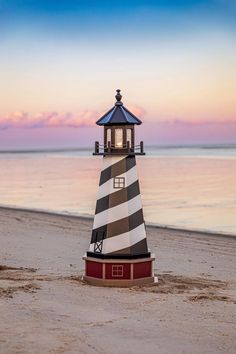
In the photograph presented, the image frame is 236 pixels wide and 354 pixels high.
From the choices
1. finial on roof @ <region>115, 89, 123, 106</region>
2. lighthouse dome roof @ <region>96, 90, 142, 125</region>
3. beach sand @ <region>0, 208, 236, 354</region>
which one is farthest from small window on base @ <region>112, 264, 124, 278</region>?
finial on roof @ <region>115, 89, 123, 106</region>

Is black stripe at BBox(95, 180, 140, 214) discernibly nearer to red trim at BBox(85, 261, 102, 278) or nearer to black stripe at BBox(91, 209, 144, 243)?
black stripe at BBox(91, 209, 144, 243)

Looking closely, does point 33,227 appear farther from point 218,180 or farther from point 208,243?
point 218,180

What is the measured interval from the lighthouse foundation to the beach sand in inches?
11.3

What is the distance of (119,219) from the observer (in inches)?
395

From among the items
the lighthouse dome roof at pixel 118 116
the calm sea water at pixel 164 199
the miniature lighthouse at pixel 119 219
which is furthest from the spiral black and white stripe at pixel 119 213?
the calm sea water at pixel 164 199

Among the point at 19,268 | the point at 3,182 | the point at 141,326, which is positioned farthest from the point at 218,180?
the point at 141,326

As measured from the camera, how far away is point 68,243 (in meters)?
17.4

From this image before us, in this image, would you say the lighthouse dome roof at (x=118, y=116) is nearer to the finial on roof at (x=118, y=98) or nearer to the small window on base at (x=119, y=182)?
the finial on roof at (x=118, y=98)

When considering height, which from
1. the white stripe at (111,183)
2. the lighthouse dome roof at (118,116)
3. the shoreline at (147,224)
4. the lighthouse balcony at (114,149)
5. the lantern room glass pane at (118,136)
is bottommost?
the shoreline at (147,224)

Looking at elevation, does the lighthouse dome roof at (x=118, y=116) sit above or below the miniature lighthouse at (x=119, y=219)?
above

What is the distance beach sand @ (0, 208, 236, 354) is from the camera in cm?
673

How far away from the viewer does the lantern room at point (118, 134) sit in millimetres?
10211

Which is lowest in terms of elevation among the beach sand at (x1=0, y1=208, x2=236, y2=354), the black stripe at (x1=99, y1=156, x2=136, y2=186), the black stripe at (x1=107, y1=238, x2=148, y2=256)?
the beach sand at (x1=0, y1=208, x2=236, y2=354)

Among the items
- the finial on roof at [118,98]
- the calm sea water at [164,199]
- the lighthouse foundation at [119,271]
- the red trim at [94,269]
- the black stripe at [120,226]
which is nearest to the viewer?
the black stripe at [120,226]
